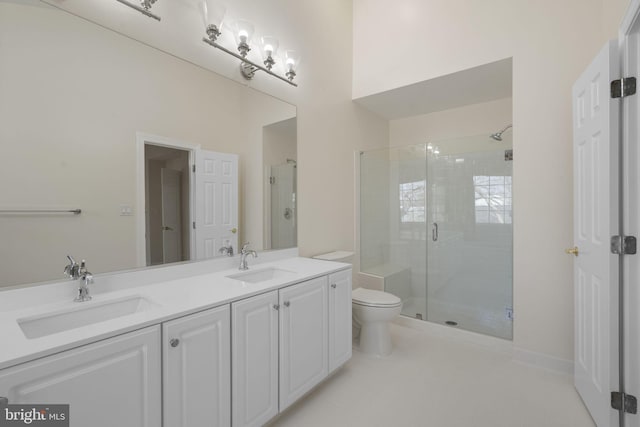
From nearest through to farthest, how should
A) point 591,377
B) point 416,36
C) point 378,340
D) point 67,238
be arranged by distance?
point 67,238
point 591,377
point 378,340
point 416,36

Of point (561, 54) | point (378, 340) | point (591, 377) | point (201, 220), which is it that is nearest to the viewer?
point (591, 377)

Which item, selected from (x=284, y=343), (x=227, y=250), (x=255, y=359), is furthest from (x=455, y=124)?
(x=255, y=359)

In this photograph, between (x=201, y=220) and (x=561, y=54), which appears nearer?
(x=201, y=220)

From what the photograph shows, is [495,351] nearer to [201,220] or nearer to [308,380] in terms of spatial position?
[308,380]

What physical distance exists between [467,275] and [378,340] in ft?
3.99

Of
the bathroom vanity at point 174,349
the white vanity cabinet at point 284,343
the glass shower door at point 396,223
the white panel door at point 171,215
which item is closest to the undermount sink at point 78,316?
the bathroom vanity at point 174,349

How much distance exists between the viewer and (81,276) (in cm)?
125

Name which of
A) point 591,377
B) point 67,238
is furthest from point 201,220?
point 591,377

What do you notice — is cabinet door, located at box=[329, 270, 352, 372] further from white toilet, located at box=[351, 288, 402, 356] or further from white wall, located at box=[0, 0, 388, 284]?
white wall, located at box=[0, 0, 388, 284]

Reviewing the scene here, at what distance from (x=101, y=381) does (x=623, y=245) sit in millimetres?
2163

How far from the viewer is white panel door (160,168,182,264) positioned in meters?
1.63

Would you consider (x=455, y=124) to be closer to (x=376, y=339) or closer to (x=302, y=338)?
(x=376, y=339)

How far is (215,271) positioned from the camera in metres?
1.86

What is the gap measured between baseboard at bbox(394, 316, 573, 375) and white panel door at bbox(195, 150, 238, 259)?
2.00m
